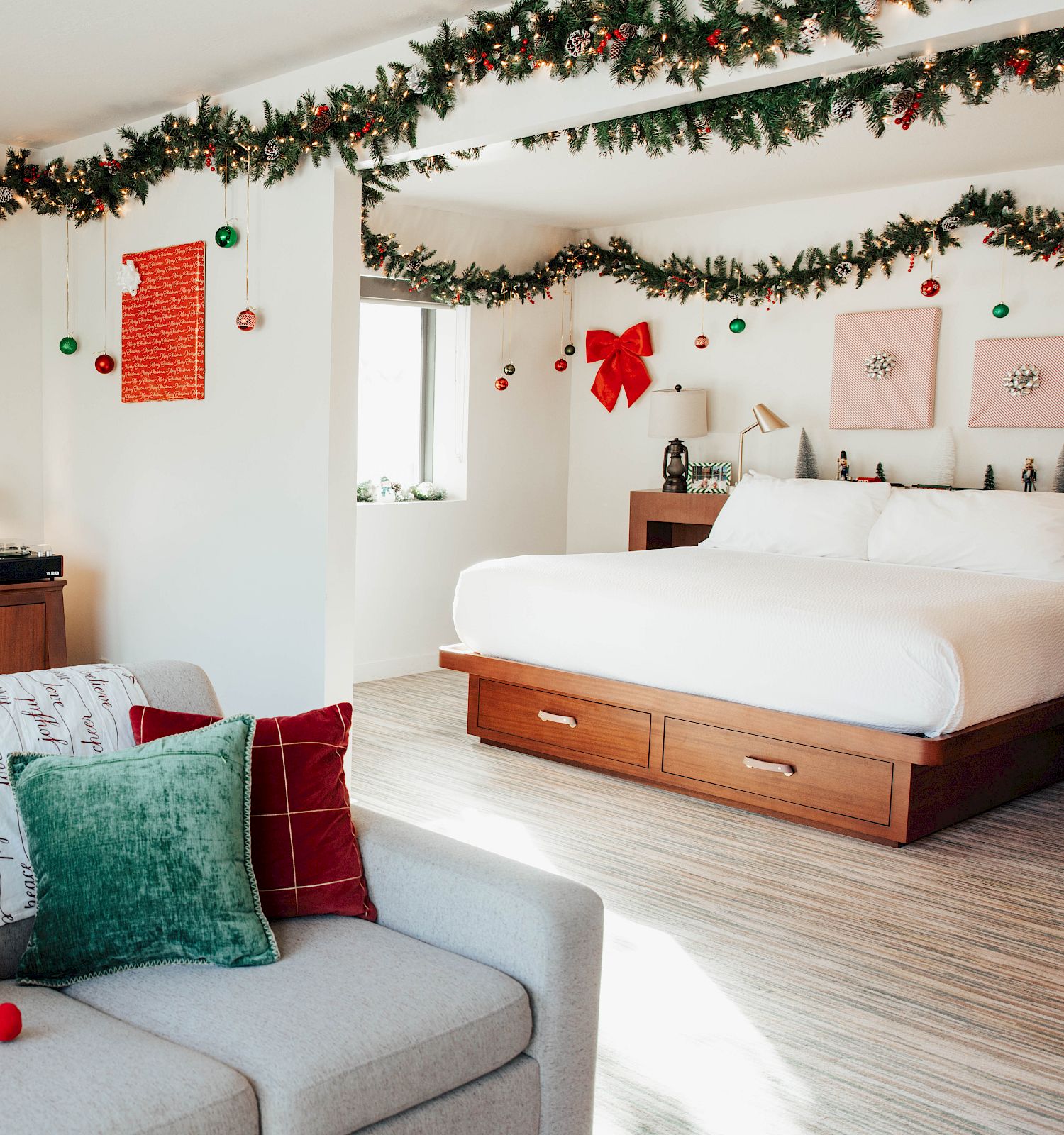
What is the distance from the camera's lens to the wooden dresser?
4891mm

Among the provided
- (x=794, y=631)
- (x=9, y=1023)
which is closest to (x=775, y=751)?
(x=794, y=631)

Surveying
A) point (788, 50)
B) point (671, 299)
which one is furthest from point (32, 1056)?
point (671, 299)

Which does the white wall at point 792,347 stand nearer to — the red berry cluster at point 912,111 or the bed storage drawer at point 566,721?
the bed storage drawer at point 566,721

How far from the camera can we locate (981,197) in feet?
18.1

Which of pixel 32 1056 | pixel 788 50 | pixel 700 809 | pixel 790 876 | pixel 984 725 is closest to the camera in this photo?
pixel 32 1056

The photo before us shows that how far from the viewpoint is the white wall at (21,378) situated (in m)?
5.38

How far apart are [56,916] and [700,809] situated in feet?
9.07

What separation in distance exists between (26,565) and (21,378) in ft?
3.41

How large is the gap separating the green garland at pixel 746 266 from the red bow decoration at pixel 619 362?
28 cm

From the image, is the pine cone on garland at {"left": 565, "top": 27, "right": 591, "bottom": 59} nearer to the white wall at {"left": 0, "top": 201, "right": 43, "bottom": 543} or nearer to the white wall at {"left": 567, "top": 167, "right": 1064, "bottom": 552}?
the white wall at {"left": 567, "top": 167, "right": 1064, "bottom": 552}

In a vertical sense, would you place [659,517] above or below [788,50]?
below

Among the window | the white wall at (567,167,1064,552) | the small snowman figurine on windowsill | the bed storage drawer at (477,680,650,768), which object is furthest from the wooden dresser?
the small snowman figurine on windowsill

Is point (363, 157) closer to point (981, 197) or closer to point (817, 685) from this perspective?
point (817, 685)

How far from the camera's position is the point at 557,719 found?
4703 millimetres
